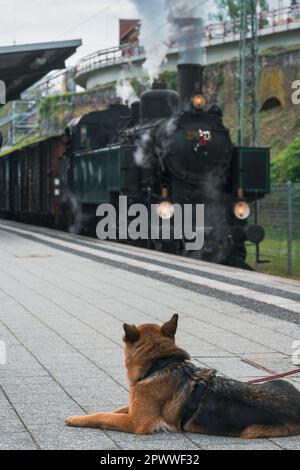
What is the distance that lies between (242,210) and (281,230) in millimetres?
1572

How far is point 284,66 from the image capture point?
58438 mm

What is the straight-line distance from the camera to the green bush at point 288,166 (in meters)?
40.4

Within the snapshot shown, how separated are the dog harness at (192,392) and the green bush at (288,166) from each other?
34.4 metres

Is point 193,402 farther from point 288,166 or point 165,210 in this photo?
point 288,166

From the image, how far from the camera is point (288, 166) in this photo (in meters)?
41.0

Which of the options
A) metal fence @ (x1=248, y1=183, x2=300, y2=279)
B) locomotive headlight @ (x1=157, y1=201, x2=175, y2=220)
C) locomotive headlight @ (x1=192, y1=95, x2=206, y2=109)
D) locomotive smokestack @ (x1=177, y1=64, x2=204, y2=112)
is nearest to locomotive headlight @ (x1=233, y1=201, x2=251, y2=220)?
metal fence @ (x1=248, y1=183, x2=300, y2=279)

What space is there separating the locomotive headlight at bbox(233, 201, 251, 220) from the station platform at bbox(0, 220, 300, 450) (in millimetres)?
2517

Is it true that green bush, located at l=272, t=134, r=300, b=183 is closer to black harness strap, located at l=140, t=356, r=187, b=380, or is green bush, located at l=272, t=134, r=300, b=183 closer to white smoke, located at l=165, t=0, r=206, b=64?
white smoke, located at l=165, t=0, r=206, b=64

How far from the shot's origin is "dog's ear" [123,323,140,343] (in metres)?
5.50

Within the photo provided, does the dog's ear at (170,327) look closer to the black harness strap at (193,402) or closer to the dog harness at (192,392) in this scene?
the dog harness at (192,392)

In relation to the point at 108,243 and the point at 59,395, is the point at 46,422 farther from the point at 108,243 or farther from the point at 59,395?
the point at 108,243

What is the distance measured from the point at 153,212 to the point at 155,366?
54.5 feet

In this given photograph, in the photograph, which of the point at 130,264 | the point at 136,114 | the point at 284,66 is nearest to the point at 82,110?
the point at 284,66

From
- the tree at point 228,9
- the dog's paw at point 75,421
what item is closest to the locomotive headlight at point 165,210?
the dog's paw at point 75,421
